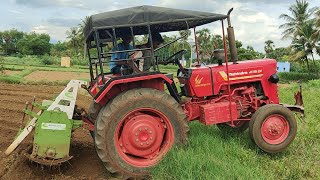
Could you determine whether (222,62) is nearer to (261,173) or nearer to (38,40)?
(261,173)

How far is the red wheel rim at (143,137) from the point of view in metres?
5.32

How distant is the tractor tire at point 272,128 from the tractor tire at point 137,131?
1.13m

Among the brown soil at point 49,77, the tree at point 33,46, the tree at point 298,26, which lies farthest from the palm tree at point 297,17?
the tree at point 33,46

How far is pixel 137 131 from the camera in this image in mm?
5340

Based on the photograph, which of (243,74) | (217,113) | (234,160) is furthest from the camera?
(243,74)

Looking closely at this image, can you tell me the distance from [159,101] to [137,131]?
51cm

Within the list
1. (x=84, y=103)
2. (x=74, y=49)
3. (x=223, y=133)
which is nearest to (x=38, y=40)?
(x=74, y=49)

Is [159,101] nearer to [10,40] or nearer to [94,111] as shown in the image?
[94,111]

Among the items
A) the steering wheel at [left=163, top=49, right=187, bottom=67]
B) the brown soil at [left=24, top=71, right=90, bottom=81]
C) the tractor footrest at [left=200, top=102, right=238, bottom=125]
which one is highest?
the steering wheel at [left=163, top=49, right=187, bottom=67]

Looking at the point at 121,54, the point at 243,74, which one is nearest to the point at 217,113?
the point at 243,74

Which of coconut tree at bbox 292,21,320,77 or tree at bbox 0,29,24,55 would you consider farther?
tree at bbox 0,29,24,55

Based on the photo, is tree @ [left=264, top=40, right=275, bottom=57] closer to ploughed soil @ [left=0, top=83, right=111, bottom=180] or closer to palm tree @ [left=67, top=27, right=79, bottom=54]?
palm tree @ [left=67, top=27, right=79, bottom=54]

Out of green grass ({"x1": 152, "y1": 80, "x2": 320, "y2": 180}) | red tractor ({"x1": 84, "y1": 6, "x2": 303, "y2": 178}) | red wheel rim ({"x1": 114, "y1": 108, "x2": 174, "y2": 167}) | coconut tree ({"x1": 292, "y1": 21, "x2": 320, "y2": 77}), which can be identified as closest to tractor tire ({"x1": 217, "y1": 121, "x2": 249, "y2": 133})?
green grass ({"x1": 152, "y1": 80, "x2": 320, "y2": 180})

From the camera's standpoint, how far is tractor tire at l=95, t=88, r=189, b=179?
202 inches
